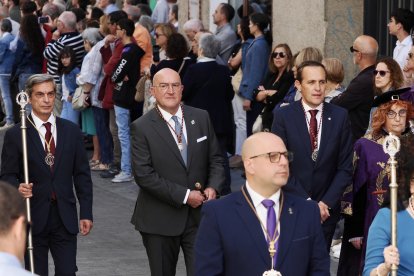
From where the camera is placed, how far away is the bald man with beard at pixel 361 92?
12.7 meters

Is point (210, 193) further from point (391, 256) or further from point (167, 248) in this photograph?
point (391, 256)

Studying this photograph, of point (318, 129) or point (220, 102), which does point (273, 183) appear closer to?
point (318, 129)

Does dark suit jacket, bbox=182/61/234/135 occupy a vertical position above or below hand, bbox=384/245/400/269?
above

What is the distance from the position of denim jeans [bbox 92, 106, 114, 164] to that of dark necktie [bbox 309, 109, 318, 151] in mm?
8069

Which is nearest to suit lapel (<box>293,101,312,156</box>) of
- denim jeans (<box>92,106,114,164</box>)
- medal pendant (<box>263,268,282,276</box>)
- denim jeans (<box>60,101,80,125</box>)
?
medal pendant (<box>263,268,282,276</box>)

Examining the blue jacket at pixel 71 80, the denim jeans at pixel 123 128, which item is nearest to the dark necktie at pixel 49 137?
the denim jeans at pixel 123 128

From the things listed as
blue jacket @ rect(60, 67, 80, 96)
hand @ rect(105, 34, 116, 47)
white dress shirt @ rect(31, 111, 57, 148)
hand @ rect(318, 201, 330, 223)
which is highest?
hand @ rect(105, 34, 116, 47)

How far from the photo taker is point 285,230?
7.47 metres

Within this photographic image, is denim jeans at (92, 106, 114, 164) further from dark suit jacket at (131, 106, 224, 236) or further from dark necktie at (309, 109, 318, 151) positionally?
dark necktie at (309, 109, 318, 151)

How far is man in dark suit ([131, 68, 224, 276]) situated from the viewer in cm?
1005

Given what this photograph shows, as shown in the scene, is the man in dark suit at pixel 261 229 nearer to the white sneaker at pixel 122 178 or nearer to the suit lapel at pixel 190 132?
the suit lapel at pixel 190 132

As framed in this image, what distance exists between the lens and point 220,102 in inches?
616

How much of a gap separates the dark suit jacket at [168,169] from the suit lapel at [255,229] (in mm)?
2534

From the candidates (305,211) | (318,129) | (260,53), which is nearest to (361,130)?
(318,129)
